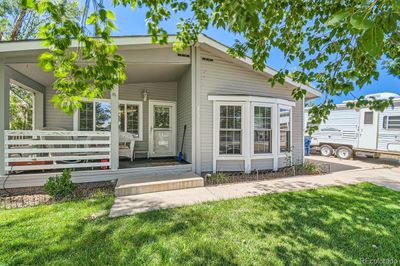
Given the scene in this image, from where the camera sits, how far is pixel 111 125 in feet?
18.2

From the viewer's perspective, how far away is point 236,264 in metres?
2.32

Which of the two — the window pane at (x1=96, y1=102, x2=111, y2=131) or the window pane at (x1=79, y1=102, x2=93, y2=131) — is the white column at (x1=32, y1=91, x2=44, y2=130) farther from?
the window pane at (x1=96, y1=102, x2=111, y2=131)

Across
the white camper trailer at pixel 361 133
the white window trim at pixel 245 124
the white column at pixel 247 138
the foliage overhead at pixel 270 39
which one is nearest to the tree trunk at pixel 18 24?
the white window trim at pixel 245 124

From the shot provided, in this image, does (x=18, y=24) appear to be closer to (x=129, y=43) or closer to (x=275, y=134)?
(x=129, y=43)

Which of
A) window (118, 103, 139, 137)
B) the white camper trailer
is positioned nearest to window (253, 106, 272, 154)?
window (118, 103, 139, 137)

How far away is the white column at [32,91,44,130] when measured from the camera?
6814 millimetres

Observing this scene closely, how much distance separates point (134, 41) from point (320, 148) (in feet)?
38.4

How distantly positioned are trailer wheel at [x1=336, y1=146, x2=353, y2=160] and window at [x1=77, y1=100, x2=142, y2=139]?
34.0 ft

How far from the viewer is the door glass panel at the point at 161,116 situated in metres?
8.13

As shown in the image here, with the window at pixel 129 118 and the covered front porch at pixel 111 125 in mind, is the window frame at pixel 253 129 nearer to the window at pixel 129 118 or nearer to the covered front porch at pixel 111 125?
the covered front porch at pixel 111 125

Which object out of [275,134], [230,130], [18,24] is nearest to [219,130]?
[230,130]

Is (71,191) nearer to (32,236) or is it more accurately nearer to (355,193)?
(32,236)

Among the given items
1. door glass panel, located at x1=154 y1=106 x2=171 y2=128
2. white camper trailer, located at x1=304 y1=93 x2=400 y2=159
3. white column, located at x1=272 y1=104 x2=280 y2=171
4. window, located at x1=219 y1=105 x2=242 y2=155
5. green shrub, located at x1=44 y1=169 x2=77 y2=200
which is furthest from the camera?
white camper trailer, located at x1=304 y1=93 x2=400 y2=159

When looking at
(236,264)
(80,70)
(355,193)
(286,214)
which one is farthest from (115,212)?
(355,193)
